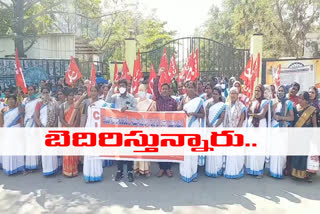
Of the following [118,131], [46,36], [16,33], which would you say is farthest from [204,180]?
[46,36]

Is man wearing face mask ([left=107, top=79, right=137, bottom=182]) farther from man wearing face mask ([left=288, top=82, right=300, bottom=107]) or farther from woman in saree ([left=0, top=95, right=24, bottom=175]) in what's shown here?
man wearing face mask ([left=288, top=82, right=300, bottom=107])

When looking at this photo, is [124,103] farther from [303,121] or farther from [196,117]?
[303,121]

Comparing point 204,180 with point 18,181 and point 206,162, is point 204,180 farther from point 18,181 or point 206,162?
point 18,181

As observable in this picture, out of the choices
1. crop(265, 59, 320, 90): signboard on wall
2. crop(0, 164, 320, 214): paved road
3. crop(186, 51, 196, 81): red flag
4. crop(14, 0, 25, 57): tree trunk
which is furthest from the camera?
crop(14, 0, 25, 57): tree trunk

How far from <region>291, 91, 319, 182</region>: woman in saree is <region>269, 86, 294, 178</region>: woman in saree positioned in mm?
137

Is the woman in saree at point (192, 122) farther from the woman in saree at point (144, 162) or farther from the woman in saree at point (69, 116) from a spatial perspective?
the woman in saree at point (69, 116)

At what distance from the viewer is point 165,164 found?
522 centimetres

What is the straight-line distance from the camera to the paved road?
398 centimetres

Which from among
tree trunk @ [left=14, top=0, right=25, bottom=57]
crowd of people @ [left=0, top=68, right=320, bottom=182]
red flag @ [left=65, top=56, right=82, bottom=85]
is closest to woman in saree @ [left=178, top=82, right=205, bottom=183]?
crowd of people @ [left=0, top=68, right=320, bottom=182]

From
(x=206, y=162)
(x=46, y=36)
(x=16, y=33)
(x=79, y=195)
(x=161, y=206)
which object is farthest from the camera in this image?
(x=46, y=36)

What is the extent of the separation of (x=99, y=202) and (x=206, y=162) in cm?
195

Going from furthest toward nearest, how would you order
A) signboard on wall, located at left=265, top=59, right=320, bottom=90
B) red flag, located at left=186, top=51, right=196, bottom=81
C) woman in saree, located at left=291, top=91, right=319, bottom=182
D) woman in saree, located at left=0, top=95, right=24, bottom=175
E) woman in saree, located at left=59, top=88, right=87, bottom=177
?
1. signboard on wall, located at left=265, top=59, right=320, bottom=90
2. red flag, located at left=186, top=51, right=196, bottom=81
3. woman in saree, located at left=0, top=95, right=24, bottom=175
4. woman in saree, located at left=59, top=88, right=87, bottom=177
5. woman in saree, located at left=291, top=91, right=319, bottom=182

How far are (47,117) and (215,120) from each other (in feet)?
9.36

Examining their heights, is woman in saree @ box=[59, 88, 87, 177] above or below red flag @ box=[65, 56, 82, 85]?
below
